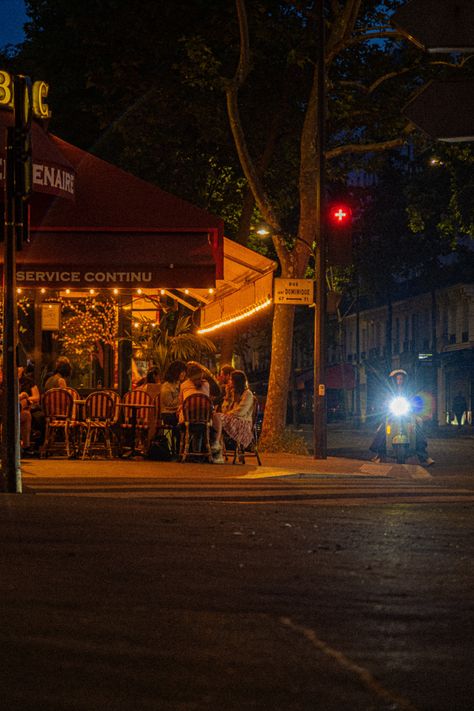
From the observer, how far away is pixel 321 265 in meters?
23.6

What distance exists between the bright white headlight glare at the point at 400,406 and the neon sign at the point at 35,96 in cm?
747

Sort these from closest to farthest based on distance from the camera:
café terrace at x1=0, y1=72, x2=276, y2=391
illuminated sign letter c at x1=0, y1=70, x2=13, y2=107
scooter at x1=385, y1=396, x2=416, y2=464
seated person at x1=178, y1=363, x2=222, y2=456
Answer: illuminated sign letter c at x1=0, y1=70, x2=13, y2=107 → café terrace at x1=0, y1=72, x2=276, y2=391 → seated person at x1=178, y1=363, x2=222, y2=456 → scooter at x1=385, y1=396, x2=416, y2=464

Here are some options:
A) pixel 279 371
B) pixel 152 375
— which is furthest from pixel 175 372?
pixel 279 371

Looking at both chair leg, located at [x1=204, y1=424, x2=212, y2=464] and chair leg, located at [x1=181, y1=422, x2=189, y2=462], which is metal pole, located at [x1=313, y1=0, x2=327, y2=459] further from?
chair leg, located at [x1=181, y1=422, x2=189, y2=462]

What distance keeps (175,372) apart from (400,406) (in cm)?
390

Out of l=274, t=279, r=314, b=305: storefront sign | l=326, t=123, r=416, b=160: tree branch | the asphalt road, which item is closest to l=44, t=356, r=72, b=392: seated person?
l=274, t=279, r=314, b=305: storefront sign

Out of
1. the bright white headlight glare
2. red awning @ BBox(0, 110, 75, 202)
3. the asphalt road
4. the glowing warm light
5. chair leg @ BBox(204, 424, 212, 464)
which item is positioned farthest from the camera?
the glowing warm light

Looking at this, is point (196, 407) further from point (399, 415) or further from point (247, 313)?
point (247, 313)

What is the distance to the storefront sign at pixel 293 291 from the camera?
23.7 meters

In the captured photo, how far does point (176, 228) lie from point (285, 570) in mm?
12174

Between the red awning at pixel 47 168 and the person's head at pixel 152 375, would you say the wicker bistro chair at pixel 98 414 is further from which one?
the red awning at pixel 47 168

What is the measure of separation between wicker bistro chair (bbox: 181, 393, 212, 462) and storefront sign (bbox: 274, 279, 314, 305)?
3805 millimetres

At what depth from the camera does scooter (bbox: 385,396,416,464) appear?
22.7 metres

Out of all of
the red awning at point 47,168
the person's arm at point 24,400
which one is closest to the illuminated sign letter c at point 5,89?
the red awning at point 47,168
